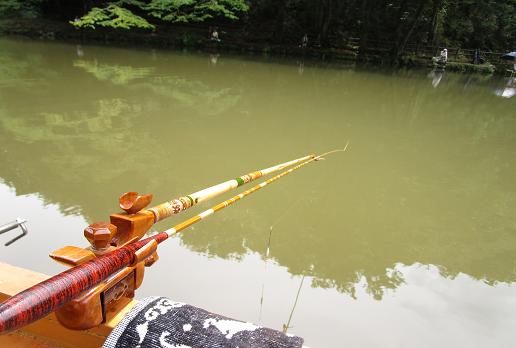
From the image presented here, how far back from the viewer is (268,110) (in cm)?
603

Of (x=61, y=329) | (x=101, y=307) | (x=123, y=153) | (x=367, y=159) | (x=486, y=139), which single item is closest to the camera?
(x=101, y=307)

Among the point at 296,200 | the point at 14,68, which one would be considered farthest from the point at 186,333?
the point at 14,68

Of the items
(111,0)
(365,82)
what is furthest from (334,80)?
(111,0)

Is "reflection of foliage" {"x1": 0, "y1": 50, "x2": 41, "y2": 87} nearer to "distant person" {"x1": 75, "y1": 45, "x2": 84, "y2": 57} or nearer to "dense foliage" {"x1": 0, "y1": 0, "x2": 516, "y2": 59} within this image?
"distant person" {"x1": 75, "y1": 45, "x2": 84, "y2": 57}

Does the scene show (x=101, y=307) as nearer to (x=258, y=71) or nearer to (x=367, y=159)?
(x=367, y=159)

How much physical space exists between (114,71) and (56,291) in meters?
8.17

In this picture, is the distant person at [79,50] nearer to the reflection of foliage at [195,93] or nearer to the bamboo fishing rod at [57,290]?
the reflection of foliage at [195,93]

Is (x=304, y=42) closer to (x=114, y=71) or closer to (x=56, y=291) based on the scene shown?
(x=114, y=71)

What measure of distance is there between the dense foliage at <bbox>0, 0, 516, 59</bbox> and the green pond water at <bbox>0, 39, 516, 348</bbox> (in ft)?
24.8

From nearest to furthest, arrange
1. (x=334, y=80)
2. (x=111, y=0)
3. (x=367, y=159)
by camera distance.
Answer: (x=367, y=159)
(x=334, y=80)
(x=111, y=0)

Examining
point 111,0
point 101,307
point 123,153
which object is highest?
point 111,0

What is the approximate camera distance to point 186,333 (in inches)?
34.8

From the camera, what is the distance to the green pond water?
2.10m

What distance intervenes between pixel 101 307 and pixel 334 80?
9661 millimetres
